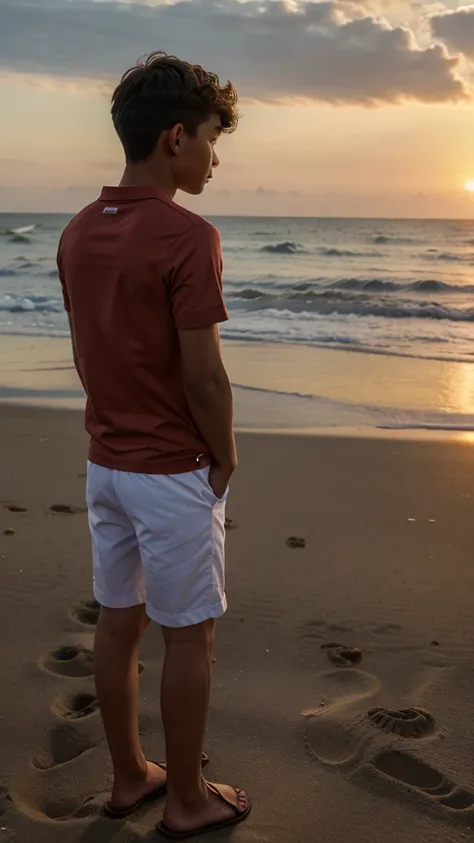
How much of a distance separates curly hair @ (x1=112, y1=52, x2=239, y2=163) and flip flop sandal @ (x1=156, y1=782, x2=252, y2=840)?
1673 millimetres

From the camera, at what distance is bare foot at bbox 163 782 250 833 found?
85.3 inches

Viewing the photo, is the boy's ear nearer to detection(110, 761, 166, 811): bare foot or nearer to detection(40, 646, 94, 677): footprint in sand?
detection(110, 761, 166, 811): bare foot

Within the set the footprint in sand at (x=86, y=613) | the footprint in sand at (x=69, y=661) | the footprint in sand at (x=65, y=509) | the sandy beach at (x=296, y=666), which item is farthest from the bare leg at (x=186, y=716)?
the footprint in sand at (x=65, y=509)

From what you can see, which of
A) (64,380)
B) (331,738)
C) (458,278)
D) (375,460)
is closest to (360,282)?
(458,278)

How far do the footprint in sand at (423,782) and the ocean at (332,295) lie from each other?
4.76 metres

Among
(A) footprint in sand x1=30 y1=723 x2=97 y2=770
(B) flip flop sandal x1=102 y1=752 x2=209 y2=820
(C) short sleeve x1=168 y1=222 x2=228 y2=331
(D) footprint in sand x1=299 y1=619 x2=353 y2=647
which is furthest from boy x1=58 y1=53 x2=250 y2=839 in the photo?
(D) footprint in sand x1=299 y1=619 x2=353 y2=647

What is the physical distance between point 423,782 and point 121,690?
3.13ft

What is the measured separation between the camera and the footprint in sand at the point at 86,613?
344 cm

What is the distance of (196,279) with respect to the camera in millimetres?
1778

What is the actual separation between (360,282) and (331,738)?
18.3m

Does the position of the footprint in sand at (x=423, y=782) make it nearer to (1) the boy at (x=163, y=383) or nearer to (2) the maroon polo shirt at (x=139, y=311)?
(1) the boy at (x=163, y=383)

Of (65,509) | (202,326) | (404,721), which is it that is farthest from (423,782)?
(65,509)

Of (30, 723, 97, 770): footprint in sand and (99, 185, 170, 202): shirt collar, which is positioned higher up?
(99, 185, 170, 202): shirt collar

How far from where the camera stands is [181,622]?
203 cm
